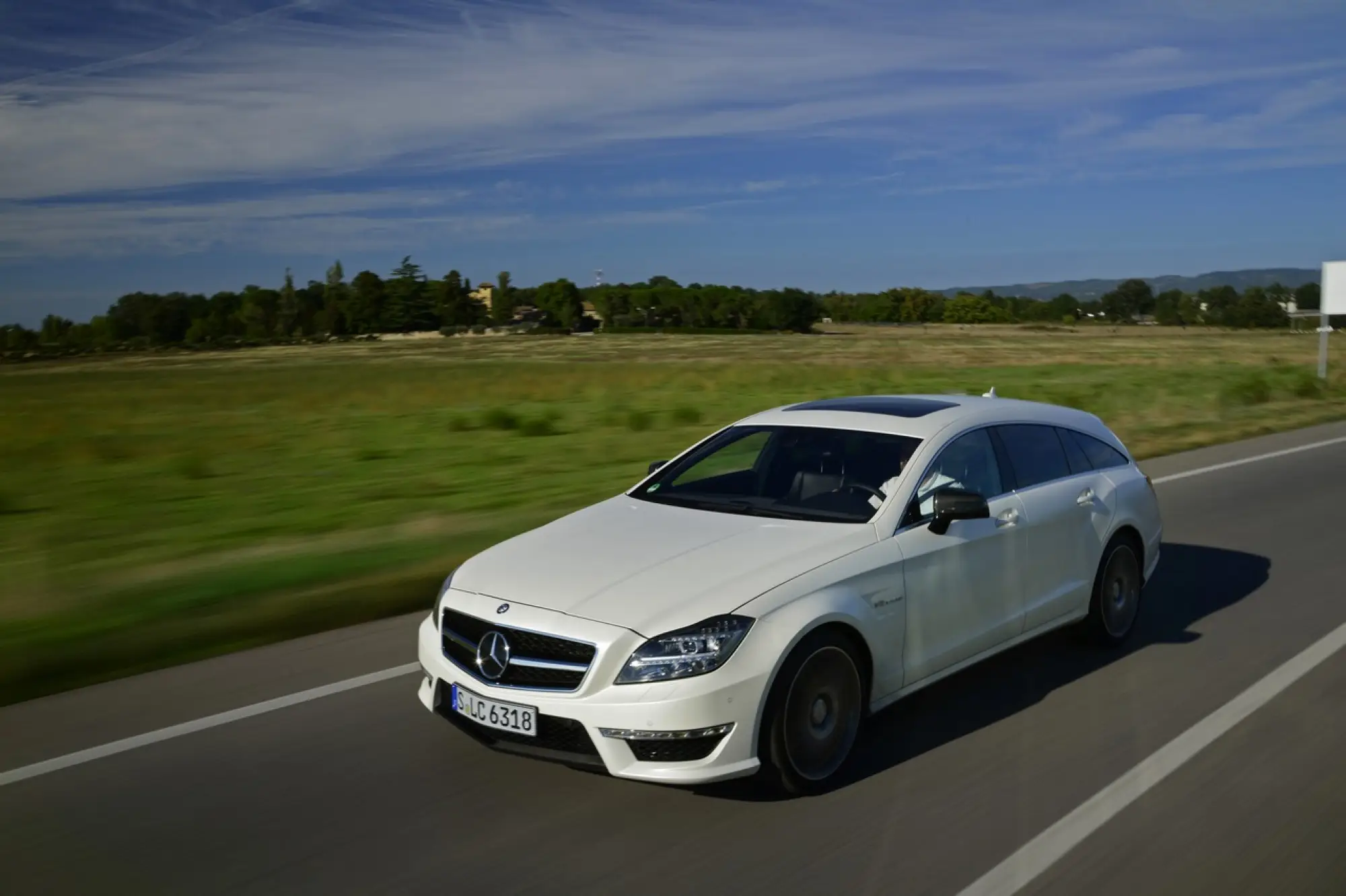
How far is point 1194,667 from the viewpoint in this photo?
6.76 metres

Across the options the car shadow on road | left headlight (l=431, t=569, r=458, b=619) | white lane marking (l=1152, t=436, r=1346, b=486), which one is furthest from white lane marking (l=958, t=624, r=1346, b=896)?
white lane marking (l=1152, t=436, r=1346, b=486)

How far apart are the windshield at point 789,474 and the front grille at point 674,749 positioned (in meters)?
1.35

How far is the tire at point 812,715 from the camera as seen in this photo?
4727mm

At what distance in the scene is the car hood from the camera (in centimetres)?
471

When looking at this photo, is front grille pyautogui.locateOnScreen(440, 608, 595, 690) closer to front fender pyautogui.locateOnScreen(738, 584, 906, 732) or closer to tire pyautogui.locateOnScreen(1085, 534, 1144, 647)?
front fender pyautogui.locateOnScreen(738, 584, 906, 732)

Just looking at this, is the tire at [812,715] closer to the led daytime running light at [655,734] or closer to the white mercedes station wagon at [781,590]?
the white mercedes station wagon at [781,590]

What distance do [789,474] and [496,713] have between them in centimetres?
205

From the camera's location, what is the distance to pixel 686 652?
4.57 metres

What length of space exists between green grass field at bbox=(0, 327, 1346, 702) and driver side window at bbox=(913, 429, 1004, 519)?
5.12 ft

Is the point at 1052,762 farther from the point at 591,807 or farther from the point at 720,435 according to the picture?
the point at 720,435

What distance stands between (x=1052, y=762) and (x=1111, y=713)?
82cm

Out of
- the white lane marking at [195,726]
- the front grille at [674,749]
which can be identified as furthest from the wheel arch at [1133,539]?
the white lane marking at [195,726]

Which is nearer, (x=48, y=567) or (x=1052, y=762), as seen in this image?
(x=1052, y=762)

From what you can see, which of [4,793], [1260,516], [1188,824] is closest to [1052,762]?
[1188,824]
